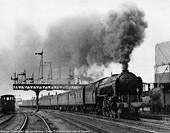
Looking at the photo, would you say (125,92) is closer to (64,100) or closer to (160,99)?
(160,99)

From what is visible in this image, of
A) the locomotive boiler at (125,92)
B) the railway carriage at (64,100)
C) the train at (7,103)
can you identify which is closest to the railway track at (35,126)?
the locomotive boiler at (125,92)

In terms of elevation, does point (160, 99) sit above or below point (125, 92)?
below

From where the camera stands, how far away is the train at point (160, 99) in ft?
85.5

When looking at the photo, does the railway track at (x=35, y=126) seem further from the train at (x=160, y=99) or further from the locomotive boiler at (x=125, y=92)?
the train at (x=160, y=99)

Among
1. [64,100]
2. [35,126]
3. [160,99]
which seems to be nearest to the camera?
[35,126]

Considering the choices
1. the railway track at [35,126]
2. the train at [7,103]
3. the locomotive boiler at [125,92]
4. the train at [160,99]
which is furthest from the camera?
the train at [7,103]

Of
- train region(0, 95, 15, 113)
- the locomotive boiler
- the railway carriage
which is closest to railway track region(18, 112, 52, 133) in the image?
the locomotive boiler

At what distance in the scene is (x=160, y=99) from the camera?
27.2m

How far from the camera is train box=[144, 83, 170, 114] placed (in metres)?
26.0

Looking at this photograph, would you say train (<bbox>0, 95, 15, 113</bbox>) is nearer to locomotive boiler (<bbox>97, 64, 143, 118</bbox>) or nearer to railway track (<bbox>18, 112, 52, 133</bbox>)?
railway track (<bbox>18, 112, 52, 133</bbox>)

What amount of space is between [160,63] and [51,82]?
2412 cm

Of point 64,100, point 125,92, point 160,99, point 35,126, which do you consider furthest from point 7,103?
point 125,92

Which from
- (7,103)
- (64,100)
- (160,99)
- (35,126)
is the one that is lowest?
(35,126)

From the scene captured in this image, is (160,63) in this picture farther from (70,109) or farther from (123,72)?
(123,72)
